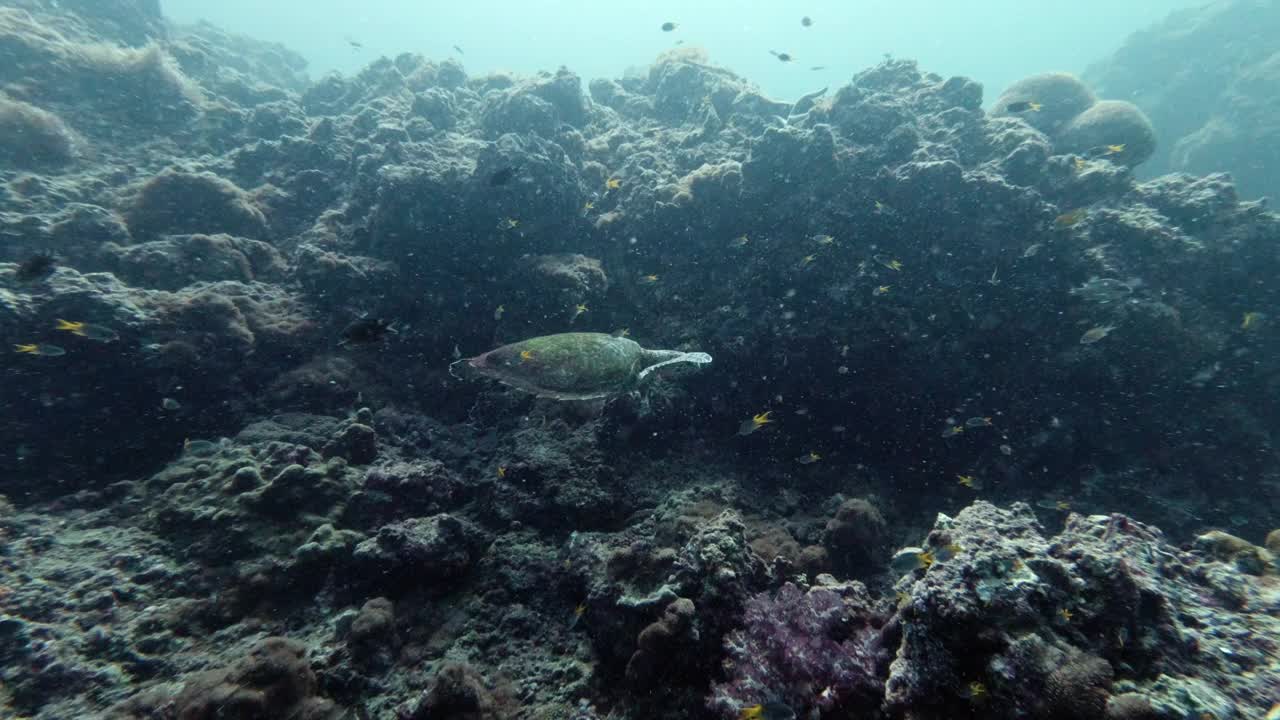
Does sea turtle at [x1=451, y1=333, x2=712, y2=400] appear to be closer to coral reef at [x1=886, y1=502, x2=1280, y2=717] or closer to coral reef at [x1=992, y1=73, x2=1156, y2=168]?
coral reef at [x1=886, y1=502, x2=1280, y2=717]

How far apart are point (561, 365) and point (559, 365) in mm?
21

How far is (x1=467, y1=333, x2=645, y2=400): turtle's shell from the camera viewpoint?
489cm

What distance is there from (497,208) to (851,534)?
7.80 m

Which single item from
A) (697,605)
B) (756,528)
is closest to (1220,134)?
(756,528)

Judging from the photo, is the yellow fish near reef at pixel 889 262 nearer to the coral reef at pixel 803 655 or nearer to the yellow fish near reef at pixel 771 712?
the coral reef at pixel 803 655

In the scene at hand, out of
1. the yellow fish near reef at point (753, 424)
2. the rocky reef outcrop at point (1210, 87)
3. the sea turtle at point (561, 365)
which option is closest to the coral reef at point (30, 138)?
the sea turtle at point (561, 365)

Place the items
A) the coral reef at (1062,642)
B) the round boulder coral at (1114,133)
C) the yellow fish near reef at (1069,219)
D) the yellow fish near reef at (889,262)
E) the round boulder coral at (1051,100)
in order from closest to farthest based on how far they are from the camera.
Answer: the coral reef at (1062,642) → the yellow fish near reef at (1069,219) → the yellow fish near reef at (889,262) → the round boulder coral at (1114,133) → the round boulder coral at (1051,100)

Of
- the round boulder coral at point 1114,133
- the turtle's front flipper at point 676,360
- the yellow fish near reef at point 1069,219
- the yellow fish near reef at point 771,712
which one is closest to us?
the yellow fish near reef at point 771,712

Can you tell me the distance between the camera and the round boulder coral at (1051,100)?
503 inches

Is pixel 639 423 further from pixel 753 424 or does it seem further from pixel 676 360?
pixel 753 424

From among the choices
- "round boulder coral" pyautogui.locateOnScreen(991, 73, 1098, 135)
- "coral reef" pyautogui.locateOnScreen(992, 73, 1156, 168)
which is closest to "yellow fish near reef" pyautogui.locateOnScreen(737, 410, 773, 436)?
"coral reef" pyautogui.locateOnScreen(992, 73, 1156, 168)

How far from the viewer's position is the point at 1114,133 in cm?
1123

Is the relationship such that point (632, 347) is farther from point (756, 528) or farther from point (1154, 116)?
point (1154, 116)

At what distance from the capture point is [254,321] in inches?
281
